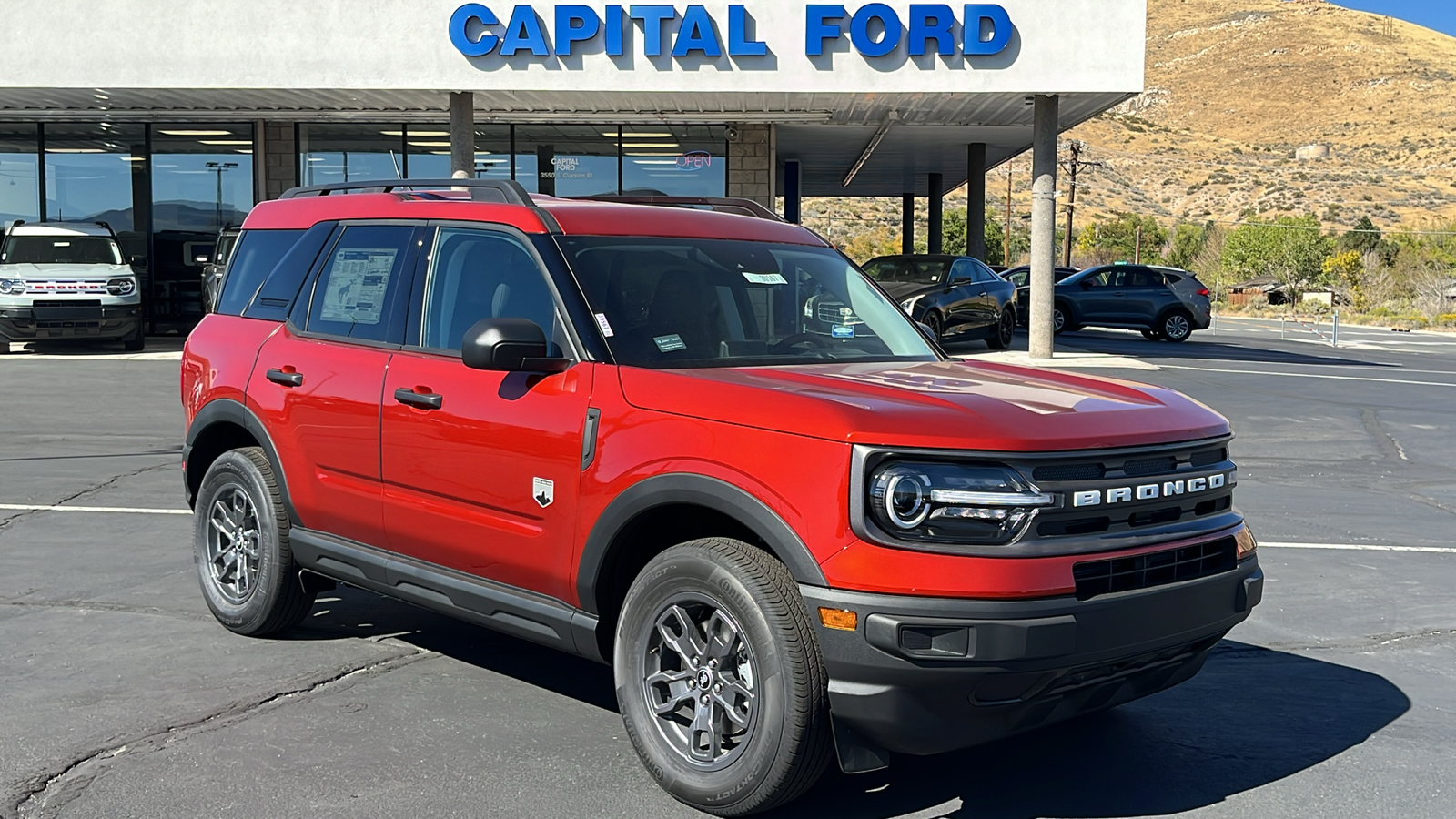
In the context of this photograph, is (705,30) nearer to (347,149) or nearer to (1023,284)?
(347,149)

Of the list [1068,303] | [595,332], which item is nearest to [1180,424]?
[595,332]

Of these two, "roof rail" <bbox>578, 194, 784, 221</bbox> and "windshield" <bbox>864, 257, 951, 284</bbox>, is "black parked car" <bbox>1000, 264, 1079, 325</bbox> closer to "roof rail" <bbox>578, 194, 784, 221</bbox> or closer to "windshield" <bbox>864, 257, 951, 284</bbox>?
"windshield" <bbox>864, 257, 951, 284</bbox>

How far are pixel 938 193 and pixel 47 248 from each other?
26720mm

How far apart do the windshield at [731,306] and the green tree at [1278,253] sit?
6161cm

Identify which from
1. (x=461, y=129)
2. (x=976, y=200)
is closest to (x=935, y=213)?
(x=976, y=200)

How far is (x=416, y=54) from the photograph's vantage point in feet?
68.7

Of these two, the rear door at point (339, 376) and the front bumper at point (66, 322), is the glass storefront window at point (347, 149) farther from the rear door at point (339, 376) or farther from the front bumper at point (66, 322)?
the rear door at point (339, 376)

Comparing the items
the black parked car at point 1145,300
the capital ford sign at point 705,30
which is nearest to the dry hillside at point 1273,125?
the black parked car at point 1145,300

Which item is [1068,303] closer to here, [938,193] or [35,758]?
[938,193]

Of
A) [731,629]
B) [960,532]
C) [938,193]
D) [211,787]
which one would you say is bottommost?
[211,787]

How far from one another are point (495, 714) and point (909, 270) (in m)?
18.7

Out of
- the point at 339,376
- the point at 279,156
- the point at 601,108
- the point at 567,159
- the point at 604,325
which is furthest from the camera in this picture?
the point at 279,156

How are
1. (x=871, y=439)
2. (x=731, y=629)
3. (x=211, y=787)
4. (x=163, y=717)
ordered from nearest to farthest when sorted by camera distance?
(x=871, y=439) < (x=731, y=629) < (x=211, y=787) < (x=163, y=717)

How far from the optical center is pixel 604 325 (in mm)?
4715
